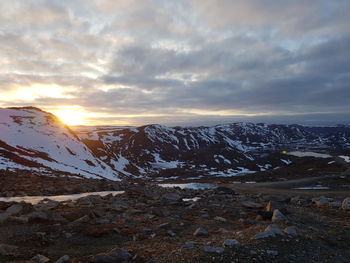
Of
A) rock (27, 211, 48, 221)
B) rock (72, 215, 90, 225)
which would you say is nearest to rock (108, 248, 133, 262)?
rock (72, 215, 90, 225)

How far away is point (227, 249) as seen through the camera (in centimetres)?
895

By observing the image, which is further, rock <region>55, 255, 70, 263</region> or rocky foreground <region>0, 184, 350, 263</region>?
rocky foreground <region>0, 184, 350, 263</region>

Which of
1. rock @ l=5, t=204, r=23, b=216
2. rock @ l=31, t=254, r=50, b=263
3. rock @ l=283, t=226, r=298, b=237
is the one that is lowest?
rock @ l=5, t=204, r=23, b=216

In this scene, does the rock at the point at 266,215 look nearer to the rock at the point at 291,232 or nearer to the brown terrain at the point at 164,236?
the brown terrain at the point at 164,236

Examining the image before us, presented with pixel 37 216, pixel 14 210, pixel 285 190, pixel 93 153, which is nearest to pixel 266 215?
pixel 37 216

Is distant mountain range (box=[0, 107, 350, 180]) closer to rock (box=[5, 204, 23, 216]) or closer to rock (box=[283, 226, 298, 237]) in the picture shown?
rock (box=[5, 204, 23, 216])

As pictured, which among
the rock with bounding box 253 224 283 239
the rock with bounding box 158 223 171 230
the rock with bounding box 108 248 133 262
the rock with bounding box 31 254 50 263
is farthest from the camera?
the rock with bounding box 158 223 171 230

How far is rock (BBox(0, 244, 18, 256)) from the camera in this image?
340 inches

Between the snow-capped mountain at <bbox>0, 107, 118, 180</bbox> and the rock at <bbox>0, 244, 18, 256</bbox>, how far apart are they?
40.5m

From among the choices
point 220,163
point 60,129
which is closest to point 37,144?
point 60,129

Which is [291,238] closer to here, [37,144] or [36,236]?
[36,236]

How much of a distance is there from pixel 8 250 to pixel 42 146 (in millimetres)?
66732

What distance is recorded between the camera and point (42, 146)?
2689 inches

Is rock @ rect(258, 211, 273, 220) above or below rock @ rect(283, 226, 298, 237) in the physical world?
below
